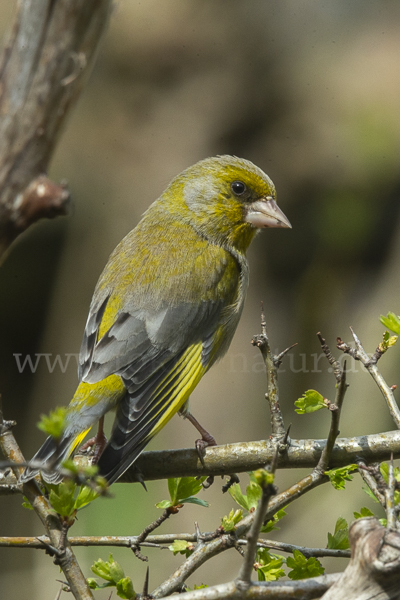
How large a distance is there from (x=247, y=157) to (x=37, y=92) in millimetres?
5731

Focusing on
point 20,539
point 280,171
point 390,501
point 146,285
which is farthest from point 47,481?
point 280,171

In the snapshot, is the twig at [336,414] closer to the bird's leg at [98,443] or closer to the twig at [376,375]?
the twig at [376,375]

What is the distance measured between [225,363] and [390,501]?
5.18 m

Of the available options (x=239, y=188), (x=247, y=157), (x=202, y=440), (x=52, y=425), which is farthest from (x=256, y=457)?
(x=247, y=157)

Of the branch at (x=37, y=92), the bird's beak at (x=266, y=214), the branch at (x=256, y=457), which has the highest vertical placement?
the bird's beak at (x=266, y=214)

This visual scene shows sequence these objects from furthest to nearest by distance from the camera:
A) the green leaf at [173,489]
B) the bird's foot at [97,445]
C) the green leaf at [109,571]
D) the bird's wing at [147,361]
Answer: the bird's foot at [97,445] → the bird's wing at [147,361] → the green leaf at [173,489] → the green leaf at [109,571]

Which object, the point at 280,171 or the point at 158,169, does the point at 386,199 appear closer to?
the point at 280,171

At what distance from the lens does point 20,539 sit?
2.28 m

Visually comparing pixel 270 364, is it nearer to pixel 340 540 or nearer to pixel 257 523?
pixel 340 540

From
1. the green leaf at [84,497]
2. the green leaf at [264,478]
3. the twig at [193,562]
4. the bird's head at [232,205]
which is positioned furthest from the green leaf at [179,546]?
the bird's head at [232,205]

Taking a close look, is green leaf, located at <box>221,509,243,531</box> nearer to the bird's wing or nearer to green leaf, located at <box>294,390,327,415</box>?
green leaf, located at <box>294,390,327,415</box>

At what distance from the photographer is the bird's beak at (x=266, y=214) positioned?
4.06 m

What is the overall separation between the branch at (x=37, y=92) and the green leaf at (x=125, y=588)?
1.18 metres

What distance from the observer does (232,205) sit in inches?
165
